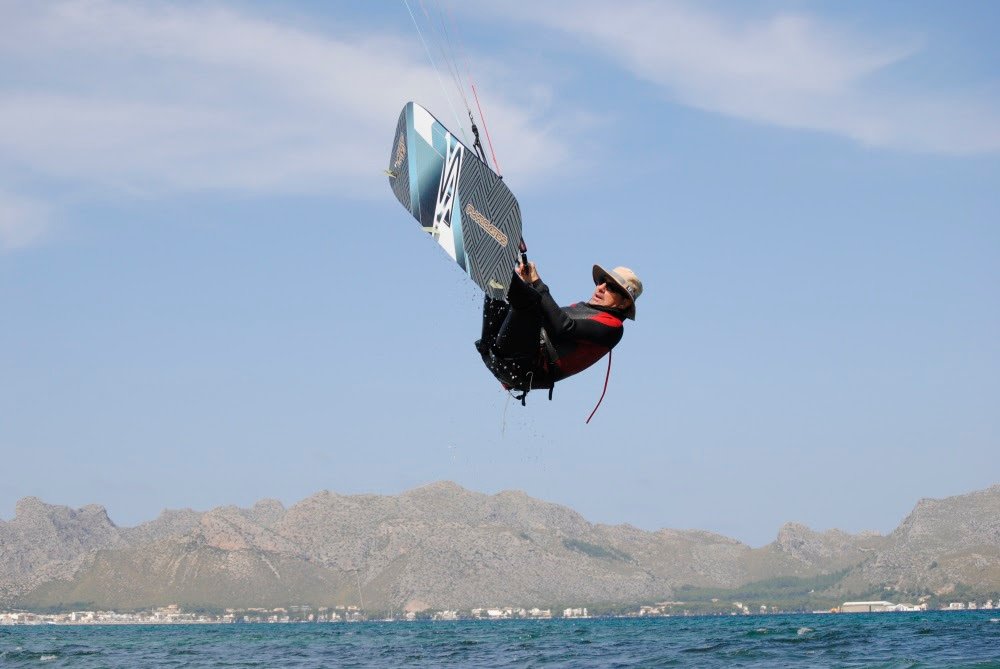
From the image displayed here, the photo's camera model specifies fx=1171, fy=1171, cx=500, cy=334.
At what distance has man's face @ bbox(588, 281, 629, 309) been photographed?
11.0m

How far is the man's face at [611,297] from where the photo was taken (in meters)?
11.0


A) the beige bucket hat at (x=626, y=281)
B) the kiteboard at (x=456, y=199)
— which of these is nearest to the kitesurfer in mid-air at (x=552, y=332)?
the beige bucket hat at (x=626, y=281)

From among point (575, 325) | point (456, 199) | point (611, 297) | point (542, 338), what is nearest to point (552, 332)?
point (542, 338)

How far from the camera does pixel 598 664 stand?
37469mm

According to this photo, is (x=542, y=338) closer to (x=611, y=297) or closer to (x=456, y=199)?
(x=611, y=297)

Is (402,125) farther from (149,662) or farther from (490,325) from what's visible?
(149,662)


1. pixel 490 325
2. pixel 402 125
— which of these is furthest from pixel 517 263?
pixel 402 125

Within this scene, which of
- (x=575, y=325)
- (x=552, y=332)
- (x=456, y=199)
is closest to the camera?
(x=456, y=199)

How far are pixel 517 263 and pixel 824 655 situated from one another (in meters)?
31.5

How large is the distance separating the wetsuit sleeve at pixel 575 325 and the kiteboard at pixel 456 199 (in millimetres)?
765

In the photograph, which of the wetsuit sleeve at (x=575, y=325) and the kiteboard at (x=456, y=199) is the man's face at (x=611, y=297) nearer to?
the wetsuit sleeve at (x=575, y=325)

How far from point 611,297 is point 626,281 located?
251 mm

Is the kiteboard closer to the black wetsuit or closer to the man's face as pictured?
the black wetsuit

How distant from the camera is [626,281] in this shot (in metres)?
10.9
